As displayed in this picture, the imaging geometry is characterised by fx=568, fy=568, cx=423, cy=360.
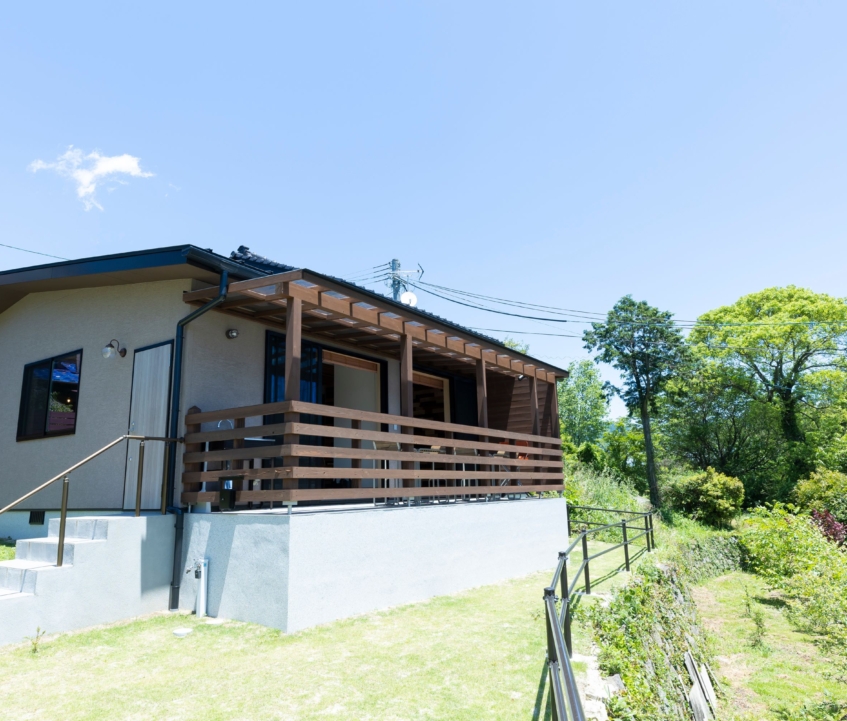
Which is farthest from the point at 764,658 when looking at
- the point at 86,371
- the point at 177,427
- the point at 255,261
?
the point at 86,371

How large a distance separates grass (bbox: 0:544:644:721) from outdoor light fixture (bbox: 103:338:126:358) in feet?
11.5

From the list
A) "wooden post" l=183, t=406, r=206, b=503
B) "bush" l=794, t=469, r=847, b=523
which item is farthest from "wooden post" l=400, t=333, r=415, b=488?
"bush" l=794, t=469, r=847, b=523

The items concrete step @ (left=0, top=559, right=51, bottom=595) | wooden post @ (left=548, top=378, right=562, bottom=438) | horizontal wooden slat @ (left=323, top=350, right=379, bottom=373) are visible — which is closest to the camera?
concrete step @ (left=0, top=559, right=51, bottom=595)

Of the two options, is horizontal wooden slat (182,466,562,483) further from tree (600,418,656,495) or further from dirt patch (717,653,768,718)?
tree (600,418,656,495)

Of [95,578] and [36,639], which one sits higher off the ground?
[95,578]

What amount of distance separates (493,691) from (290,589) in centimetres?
220

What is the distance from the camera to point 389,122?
16438 mm

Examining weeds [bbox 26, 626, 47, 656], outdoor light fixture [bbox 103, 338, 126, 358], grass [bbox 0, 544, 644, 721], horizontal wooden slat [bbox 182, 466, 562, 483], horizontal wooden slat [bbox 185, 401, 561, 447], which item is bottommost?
grass [bbox 0, 544, 644, 721]

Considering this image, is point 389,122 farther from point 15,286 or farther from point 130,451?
→ point 130,451

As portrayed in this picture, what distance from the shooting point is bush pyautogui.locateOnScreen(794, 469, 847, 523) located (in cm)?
1681

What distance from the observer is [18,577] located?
5102mm

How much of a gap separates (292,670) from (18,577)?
9.49 ft

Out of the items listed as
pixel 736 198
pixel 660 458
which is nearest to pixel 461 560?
pixel 736 198

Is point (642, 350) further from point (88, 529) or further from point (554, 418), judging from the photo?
point (88, 529)
